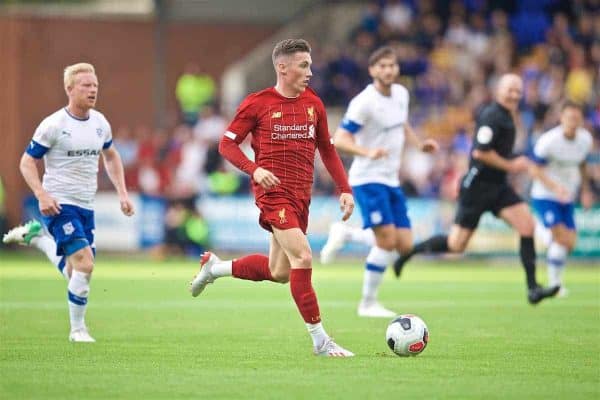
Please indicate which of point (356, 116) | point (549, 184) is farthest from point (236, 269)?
point (549, 184)

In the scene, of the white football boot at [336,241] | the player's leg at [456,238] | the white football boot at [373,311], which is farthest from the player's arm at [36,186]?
the white football boot at [336,241]

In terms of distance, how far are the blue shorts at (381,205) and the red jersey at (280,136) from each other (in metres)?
3.86

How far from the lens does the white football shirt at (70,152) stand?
37.3 ft

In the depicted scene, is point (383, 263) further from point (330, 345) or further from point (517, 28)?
point (517, 28)

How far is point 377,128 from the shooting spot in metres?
14.2

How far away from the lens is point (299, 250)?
32.3ft

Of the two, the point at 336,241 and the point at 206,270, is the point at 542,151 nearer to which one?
the point at 336,241

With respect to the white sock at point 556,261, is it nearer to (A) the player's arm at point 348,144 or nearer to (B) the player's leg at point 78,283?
(A) the player's arm at point 348,144

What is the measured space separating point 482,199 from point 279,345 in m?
4.62

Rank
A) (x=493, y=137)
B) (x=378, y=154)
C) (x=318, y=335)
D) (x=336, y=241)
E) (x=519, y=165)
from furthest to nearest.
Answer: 1. (x=336, y=241)
2. (x=493, y=137)
3. (x=519, y=165)
4. (x=378, y=154)
5. (x=318, y=335)

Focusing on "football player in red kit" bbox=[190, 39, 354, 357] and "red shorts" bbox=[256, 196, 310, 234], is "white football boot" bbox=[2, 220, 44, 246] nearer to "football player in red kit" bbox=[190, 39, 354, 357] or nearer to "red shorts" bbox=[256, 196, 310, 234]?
"football player in red kit" bbox=[190, 39, 354, 357]

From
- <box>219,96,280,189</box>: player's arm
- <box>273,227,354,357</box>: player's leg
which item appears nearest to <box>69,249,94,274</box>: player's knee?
<box>219,96,280,189</box>: player's arm

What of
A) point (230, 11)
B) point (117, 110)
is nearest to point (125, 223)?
point (117, 110)

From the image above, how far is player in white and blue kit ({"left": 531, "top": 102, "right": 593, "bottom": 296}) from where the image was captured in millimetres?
16953
